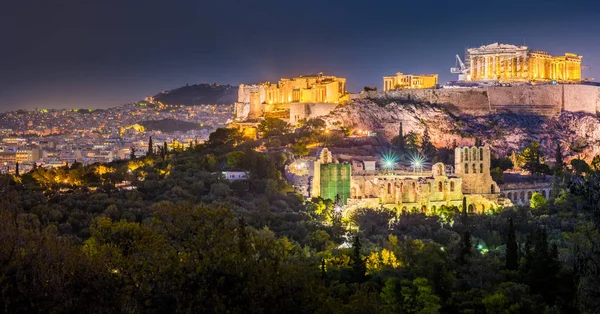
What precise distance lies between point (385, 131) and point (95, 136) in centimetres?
5314

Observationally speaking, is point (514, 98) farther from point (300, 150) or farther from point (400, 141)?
point (300, 150)

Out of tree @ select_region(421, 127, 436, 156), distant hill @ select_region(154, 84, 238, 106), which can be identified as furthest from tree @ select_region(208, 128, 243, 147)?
distant hill @ select_region(154, 84, 238, 106)

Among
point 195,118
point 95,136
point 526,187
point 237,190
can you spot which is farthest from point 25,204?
point 195,118

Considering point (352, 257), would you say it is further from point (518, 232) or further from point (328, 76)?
point (328, 76)

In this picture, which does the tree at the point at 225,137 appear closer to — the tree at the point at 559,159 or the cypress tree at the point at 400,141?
the cypress tree at the point at 400,141

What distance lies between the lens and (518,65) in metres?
66.1

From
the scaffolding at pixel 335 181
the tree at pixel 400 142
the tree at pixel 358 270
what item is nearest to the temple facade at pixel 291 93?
the tree at pixel 400 142

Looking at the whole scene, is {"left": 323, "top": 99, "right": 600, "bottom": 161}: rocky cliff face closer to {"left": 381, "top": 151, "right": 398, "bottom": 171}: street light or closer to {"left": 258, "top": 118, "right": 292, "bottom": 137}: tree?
{"left": 258, "top": 118, "right": 292, "bottom": 137}: tree

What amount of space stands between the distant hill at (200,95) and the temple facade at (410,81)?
55.8 meters

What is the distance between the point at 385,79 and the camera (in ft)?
224

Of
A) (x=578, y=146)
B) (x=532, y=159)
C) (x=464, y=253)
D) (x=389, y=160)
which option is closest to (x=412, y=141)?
(x=389, y=160)

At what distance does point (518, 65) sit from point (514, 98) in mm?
5769

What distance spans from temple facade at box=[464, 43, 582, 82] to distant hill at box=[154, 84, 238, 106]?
5799 cm

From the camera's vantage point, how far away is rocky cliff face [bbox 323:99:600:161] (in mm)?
55500
